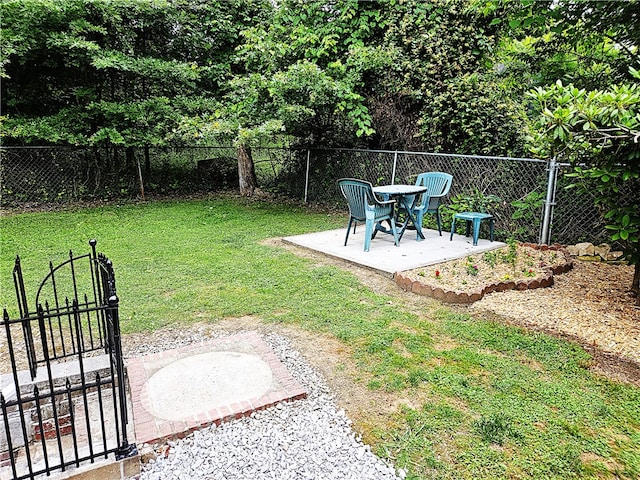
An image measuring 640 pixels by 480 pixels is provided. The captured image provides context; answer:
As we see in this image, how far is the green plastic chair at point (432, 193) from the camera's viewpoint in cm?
610

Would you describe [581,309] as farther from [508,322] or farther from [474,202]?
[474,202]

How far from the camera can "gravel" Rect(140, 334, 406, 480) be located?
197 cm

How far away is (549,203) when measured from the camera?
5.69 meters

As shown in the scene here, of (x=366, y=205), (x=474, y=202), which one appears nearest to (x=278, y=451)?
(x=366, y=205)

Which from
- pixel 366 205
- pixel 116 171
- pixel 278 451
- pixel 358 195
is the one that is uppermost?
pixel 116 171

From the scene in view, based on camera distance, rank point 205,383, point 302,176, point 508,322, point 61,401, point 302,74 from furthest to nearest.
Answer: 1. point 302,176
2. point 302,74
3. point 508,322
4. point 205,383
5. point 61,401

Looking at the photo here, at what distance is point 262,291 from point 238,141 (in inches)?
150

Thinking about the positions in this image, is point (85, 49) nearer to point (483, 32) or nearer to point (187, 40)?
point (187, 40)

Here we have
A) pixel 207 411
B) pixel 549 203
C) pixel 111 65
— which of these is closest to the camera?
pixel 207 411

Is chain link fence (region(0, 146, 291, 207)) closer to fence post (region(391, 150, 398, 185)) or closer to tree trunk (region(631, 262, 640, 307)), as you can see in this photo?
fence post (region(391, 150, 398, 185))

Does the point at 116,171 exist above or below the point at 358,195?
above

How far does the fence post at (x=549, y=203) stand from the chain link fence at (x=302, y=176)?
2cm

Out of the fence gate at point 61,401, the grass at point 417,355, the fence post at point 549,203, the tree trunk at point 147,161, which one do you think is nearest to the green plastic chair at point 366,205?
the grass at point 417,355

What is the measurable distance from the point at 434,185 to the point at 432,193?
0.13m
